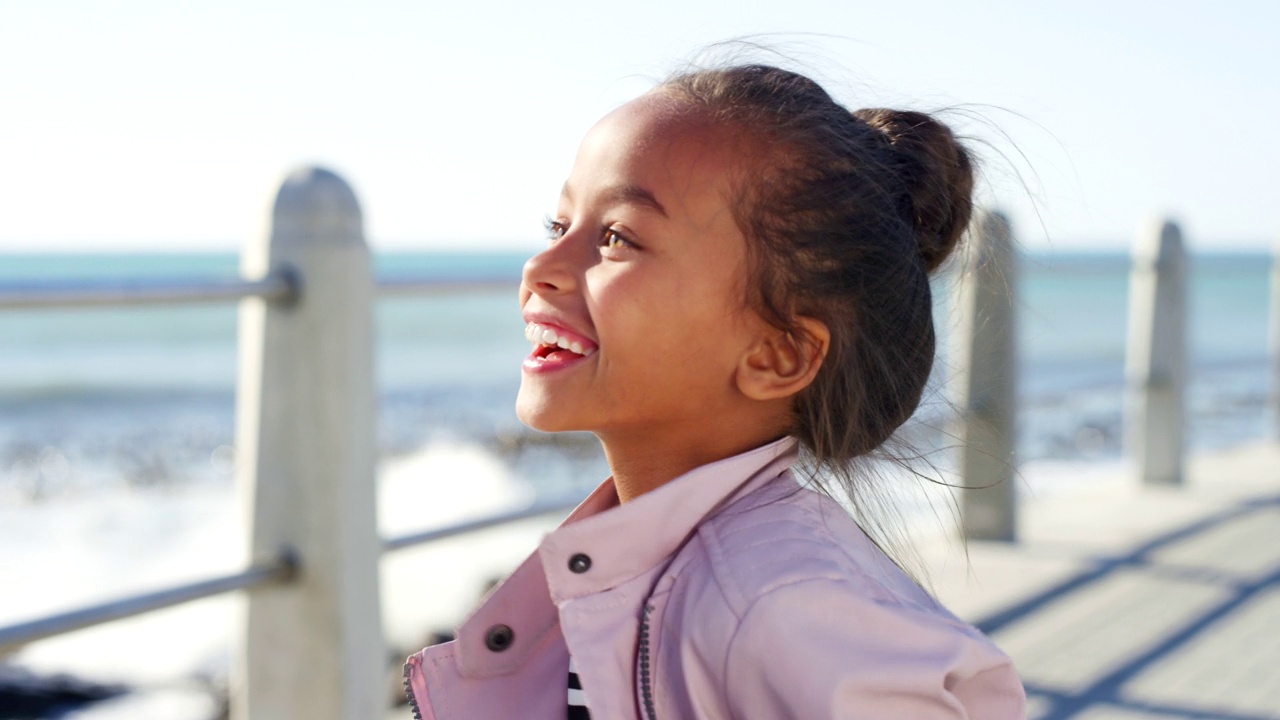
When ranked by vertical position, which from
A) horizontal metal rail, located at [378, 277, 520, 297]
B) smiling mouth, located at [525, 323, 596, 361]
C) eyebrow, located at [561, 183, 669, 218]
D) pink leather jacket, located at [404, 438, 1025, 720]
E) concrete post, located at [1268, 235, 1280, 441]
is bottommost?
pink leather jacket, located at [404, 438, 1025, 720]

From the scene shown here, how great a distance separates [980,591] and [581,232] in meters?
Result: 2.43

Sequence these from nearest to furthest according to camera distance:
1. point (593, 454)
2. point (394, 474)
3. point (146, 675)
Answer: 1. point (146, 675)
2. point (394, 474)
3. point (593, 454)

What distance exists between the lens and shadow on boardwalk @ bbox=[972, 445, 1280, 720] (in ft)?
8.44

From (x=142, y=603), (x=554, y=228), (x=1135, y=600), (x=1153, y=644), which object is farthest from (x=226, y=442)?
(x=554, y=228)

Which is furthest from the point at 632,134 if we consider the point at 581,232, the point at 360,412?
the point at 360,412

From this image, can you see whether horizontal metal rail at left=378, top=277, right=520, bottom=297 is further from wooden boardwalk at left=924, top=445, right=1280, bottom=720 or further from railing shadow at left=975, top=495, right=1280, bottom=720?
railing shadow at left=975, top=495, right=1280, bottom=720

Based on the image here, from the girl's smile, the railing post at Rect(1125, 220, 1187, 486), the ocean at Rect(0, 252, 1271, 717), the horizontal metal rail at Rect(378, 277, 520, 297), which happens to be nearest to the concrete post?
the ocean at Rect(0, 252, 1271, 717)

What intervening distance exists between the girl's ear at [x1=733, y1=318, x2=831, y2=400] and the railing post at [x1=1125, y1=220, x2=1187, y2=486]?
396 cm

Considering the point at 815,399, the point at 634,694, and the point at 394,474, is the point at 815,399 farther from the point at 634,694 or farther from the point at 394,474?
the point at 394,474

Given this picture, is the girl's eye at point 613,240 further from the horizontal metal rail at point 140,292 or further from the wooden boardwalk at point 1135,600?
the wooden boardwalk at point 1135,600

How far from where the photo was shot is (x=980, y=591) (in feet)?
10.9

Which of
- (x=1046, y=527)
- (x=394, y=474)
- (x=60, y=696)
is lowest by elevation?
(x=60, y=696)

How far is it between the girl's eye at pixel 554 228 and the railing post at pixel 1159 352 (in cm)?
391

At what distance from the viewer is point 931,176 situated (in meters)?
1.26
